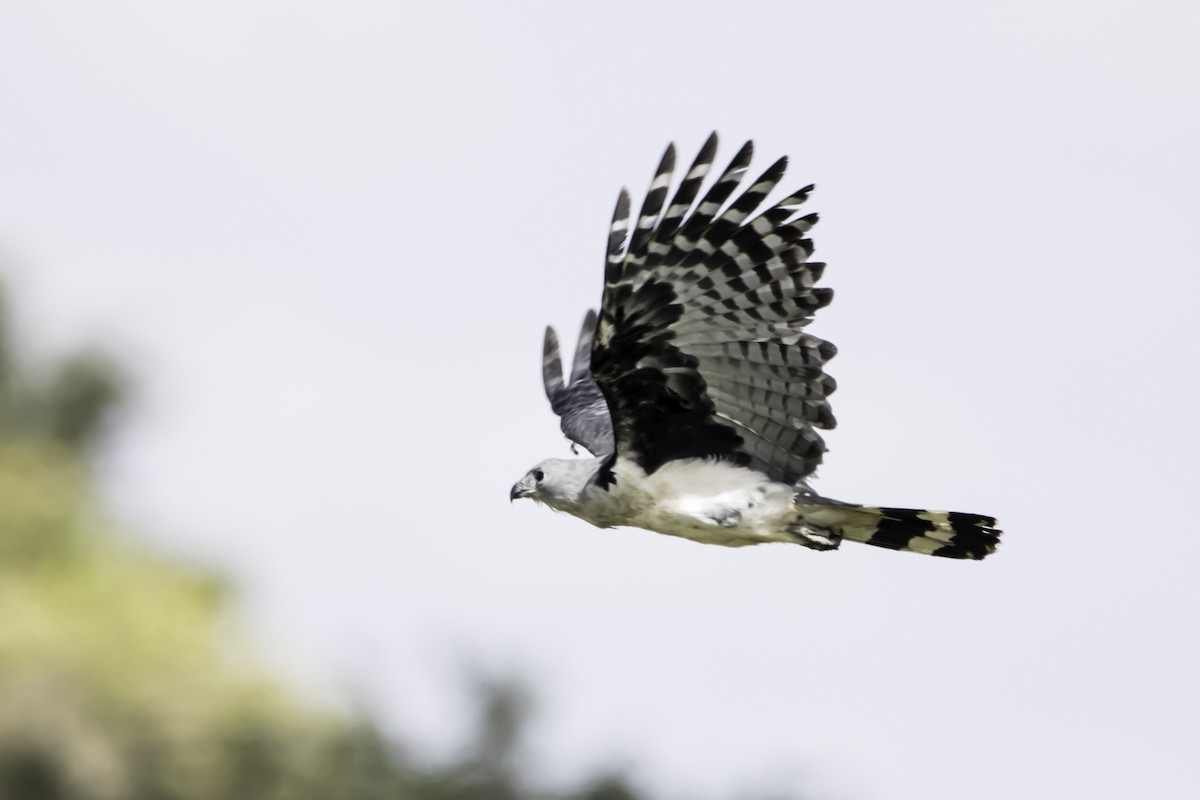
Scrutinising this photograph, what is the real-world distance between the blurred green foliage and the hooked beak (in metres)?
7.38

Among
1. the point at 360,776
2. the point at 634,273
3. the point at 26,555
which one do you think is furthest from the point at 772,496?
the point at 26,555

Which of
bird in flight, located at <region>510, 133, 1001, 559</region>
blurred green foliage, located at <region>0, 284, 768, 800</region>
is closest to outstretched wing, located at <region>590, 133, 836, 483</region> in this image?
bird in flight, located at <region>510, 133, 1001, 559</region>

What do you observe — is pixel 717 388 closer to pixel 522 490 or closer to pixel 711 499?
pixel 711 499

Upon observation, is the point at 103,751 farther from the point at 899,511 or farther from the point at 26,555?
the point at 899,511

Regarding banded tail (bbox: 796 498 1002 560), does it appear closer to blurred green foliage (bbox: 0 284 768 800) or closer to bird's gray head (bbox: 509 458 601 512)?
bird's gray head (bbox: 509 458 601 512)

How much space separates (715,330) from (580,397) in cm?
251

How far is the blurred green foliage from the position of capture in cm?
1681

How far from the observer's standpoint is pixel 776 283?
8.65 m

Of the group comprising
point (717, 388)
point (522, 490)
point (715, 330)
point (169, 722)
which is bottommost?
point (169, 722)

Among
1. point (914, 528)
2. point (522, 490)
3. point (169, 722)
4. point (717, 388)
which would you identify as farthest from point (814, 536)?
point (169, 722)

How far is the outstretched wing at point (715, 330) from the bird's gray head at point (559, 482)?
18.7 inches

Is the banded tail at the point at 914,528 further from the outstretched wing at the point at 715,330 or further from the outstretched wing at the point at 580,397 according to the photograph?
the outstretched wing at the point at 580,397

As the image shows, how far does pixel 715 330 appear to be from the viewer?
8.78 metres

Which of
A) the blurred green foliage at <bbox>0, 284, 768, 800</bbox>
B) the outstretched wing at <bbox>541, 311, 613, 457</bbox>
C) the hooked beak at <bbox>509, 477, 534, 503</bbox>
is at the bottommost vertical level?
the blurred green foliage at <bbox>0, 284, 768, 800</bbox>
